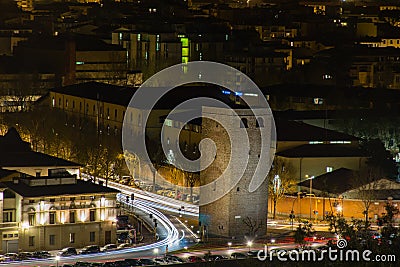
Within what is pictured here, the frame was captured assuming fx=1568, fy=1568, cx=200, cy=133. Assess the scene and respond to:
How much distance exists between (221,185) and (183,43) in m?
21.3

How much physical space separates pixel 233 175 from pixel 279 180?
1.96m

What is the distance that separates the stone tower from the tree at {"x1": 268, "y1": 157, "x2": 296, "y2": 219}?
42.2 inches

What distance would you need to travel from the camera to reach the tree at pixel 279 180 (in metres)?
21.9

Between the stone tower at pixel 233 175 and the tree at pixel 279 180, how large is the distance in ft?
3.51

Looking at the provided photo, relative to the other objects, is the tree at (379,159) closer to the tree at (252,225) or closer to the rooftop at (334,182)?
the rooftop at (334,182)

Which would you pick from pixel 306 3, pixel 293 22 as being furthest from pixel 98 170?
pixel 306 3

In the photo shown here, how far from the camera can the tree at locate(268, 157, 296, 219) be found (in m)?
21.9

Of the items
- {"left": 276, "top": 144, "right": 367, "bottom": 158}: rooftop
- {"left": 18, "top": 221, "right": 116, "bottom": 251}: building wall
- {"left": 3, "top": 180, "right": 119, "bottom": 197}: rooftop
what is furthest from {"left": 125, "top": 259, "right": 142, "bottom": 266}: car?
{"left": 276, "top": 144, "right": 367, "bottom": 158}: rooftop

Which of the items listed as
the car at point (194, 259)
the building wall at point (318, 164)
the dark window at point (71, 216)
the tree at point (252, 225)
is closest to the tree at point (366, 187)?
the building wall at point (318, 164)

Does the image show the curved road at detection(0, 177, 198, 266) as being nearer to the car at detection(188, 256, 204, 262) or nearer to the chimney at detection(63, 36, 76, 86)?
the car at detection(188, 256, 204, 262)

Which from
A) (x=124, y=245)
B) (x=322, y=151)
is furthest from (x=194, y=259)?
(x=322, y=151)

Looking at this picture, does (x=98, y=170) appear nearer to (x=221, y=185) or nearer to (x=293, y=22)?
(x=221, y=185)

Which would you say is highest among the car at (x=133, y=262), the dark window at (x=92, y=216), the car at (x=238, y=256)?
the dark window at (x=92, y=216)

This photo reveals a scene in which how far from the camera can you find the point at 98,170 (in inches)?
966
